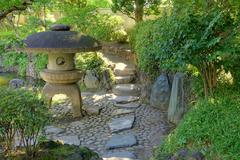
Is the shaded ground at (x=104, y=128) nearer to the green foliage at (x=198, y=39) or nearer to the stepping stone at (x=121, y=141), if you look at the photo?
the stepping stone at (x=121, y=141)

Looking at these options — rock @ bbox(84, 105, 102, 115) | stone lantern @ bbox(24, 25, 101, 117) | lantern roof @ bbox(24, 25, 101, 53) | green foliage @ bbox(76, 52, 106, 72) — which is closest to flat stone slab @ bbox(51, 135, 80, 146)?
stone lantern @ bbox(24, 25, 101, 117)

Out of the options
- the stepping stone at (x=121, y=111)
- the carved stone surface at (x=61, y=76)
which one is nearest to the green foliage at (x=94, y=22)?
Result: the carved stone surface at (x=61, y=76)

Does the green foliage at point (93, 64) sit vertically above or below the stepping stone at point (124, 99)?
above

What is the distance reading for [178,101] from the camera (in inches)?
299

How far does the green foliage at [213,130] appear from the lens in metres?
4.77

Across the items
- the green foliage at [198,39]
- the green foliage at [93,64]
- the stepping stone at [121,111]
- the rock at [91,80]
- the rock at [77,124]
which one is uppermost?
the green foliage at [198,39]

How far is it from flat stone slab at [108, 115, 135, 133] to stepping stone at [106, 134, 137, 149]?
47cm

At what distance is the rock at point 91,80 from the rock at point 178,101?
4015 millimetres

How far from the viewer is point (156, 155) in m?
5.46

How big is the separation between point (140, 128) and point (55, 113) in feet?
8.15

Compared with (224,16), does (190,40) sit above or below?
below

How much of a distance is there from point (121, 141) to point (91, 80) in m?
4.75

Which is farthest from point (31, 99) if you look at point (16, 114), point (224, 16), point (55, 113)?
point (55, 113)

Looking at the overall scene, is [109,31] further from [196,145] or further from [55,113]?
[196,145]
